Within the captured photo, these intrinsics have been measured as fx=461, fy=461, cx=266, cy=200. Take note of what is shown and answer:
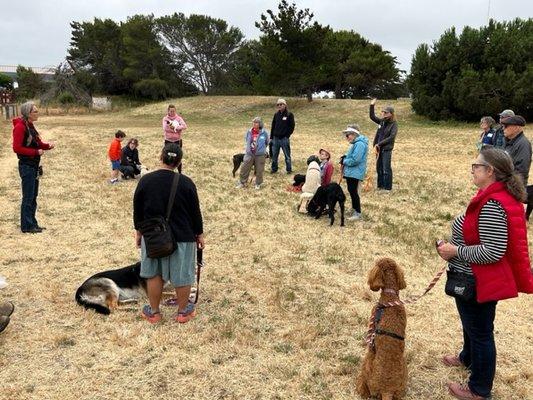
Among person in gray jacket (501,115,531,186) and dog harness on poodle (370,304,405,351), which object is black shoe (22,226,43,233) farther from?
person in gray jacket (501,115,531,186)

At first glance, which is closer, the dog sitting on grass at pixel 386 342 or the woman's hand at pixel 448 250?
the woman's hand at pixel 448 250

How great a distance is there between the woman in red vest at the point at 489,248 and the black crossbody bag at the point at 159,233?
213 cm

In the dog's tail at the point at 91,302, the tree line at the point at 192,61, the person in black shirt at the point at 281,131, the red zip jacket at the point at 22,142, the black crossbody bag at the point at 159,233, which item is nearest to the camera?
the black crossbody bag at the point at 159,233

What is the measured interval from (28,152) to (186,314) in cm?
364

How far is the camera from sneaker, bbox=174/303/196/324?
171 inches

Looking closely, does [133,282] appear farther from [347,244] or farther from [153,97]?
[153,97]

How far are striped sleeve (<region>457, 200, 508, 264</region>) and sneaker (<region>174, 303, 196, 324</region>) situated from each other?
2.69m

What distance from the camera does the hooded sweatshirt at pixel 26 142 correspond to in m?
6.25

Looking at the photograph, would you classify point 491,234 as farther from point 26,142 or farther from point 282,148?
point 282,148

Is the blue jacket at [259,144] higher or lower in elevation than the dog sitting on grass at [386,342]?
higher

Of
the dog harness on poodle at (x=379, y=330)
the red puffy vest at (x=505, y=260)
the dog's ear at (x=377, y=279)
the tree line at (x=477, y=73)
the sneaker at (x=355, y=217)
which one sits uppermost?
the tree line at (x=477, y=73)

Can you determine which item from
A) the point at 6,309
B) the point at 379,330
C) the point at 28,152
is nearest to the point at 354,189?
the point at 379,330

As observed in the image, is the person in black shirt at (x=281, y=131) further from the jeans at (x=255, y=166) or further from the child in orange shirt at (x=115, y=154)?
the child in orange shirt at (x=115, y=154)

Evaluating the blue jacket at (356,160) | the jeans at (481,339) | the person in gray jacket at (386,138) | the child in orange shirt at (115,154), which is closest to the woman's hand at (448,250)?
the jeans at (481,339)
